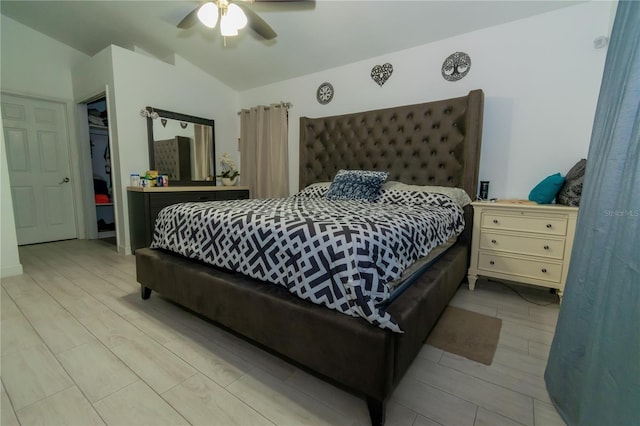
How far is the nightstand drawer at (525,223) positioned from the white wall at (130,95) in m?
3.84

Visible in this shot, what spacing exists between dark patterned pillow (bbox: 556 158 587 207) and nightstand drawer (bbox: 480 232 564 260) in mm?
296

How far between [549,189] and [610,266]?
1.53 metres

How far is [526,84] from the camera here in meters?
2.40

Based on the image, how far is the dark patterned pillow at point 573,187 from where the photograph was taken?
76.7 inches

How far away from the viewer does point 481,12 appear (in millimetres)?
2361

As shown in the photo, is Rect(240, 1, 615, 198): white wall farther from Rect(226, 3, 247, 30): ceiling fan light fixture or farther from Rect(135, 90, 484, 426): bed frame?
Rect(226, 3, 247, 30): ceiling fan light fixture

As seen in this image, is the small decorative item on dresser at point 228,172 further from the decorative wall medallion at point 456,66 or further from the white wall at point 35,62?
the decorative wall medallion at point 456,66

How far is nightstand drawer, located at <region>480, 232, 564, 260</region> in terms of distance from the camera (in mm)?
2014

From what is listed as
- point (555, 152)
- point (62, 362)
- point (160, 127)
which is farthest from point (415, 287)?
point (160, 127)

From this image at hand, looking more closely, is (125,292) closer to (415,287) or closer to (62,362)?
(62,362)

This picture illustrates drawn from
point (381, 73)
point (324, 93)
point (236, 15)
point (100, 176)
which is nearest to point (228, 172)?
point (324, 93)

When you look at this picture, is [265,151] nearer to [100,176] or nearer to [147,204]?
[147,204]

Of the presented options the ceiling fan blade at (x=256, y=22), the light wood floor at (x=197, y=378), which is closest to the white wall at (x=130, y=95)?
the light wood floor at (x=197, y=378)

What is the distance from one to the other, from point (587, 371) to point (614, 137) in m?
0.78
